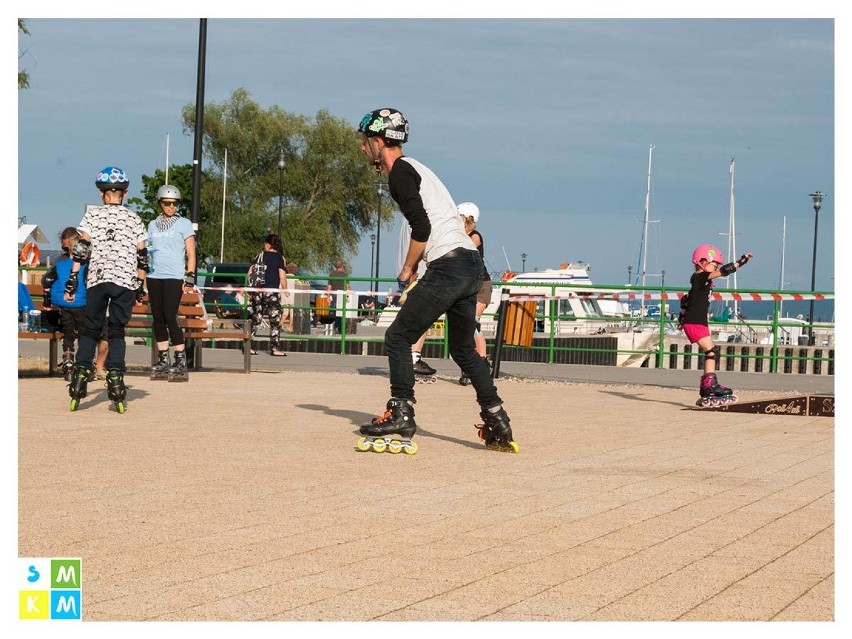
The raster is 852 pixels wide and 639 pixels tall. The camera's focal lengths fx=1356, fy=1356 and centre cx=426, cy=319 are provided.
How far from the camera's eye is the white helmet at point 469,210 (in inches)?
556

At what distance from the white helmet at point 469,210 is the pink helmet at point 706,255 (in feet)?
7.46

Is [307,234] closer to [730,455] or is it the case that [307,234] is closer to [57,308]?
[57,308]

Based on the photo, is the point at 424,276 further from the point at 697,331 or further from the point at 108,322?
the point at 697,331

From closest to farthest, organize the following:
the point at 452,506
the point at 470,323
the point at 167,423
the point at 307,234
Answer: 1. the point at 452,506
2. the point at 470,323
3. the point at 167,423
4. the point at 307,234

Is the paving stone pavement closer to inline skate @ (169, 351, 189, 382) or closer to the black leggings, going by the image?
the black leggings

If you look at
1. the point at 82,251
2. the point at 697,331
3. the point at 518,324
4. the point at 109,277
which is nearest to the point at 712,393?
the point at 697,331

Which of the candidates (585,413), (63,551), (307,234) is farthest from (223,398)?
(307,234)

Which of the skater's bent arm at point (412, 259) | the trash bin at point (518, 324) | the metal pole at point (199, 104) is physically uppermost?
the metal pole at point (199, 104)

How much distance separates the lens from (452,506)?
21.6 ft

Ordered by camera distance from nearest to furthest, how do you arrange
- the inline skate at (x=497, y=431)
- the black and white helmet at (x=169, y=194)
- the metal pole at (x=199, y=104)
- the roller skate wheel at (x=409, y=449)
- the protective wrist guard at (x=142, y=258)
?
the roller skate wheel at (x=409, y=449), the inline skate at (x=497, y=431), the protective wrist guard at (x=142, y=258), the black and white helmet at (x=169, y=194), the metal pole at (x=199, y=104)

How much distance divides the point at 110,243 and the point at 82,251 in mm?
280

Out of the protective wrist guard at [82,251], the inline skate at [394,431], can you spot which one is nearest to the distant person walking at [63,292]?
the protective wrist guard at [82,251]

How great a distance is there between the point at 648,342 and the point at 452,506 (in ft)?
136

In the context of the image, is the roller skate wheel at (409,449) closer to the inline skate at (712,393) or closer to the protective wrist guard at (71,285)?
the protective wrist guard at (71,285)
